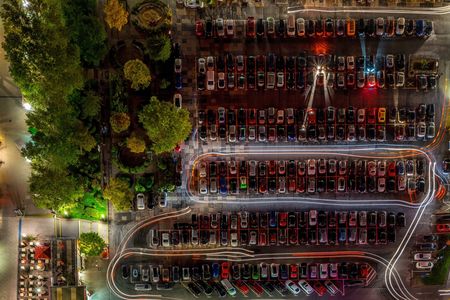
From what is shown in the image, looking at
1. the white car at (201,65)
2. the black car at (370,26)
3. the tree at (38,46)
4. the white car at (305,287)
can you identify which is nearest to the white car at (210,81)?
the white car at (201,65)

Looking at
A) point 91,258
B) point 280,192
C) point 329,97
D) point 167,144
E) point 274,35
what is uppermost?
point 274,35

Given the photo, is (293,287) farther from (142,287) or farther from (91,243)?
(91,243)

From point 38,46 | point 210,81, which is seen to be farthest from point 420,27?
point 38,46

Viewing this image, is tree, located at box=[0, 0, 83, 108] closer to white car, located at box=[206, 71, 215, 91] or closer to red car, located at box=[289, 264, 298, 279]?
white car, located at box=[206, 71, 215, 91]

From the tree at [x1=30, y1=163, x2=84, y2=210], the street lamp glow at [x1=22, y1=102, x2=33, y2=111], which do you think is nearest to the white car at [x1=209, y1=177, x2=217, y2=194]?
the tree at [x1=30, y1=163, x2=84, y2=210]

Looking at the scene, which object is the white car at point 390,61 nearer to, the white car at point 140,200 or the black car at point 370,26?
the black car at point 370,26

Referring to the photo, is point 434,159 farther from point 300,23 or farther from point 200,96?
point 200,96

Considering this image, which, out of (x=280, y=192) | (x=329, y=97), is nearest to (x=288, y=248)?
(x=280, y=192)
